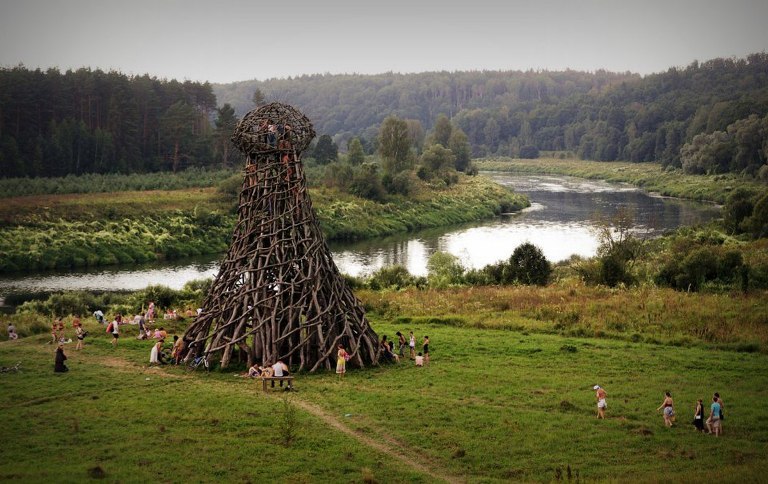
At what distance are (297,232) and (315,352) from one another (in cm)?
482

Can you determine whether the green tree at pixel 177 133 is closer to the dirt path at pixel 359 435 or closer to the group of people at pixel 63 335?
the group of people at pixel 63 335

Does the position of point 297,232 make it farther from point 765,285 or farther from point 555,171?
point 555,171

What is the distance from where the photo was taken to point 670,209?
110m

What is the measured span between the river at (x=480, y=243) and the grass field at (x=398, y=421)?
31.1 m

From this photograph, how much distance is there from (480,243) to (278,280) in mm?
55893

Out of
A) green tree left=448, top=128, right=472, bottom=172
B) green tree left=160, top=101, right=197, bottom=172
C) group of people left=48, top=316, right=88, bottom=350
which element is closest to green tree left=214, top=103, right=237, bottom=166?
green tree left=160, top=101, right=197, bottom=172

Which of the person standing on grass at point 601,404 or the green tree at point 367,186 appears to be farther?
the green tree at point 367,186

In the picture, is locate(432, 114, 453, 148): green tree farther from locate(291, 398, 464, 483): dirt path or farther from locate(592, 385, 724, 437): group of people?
locate(592, 385, 724, 437): group of people

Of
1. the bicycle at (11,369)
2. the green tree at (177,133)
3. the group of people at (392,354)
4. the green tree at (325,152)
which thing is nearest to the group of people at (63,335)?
the bicycle at (11,369)

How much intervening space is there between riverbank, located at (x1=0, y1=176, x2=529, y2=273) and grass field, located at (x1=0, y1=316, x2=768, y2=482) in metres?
39.2

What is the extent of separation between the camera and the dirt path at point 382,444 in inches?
820

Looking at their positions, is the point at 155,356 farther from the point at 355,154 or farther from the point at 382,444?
the point at 355,154

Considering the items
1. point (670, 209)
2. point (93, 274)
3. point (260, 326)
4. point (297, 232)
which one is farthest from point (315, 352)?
point (670, 209)

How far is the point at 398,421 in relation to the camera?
24688 mm
